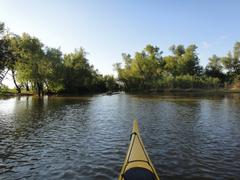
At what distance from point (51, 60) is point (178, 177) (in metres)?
83.3

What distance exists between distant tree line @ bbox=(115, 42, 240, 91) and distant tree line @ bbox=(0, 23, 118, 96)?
113 ft

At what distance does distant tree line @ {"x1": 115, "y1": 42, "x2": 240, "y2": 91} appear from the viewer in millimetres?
135500

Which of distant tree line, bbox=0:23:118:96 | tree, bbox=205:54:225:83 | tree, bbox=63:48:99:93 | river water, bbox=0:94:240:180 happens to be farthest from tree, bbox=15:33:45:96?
tree, bbox=205:54:225:83

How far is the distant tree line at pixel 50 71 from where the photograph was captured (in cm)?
8388

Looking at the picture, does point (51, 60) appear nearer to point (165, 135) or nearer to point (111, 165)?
point (165, 135)

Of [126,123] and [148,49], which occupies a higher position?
[148,49]

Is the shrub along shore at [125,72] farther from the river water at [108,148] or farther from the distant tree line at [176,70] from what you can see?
the river water at [108,148]

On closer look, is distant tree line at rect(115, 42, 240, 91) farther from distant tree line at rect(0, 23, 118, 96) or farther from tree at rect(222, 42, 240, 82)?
distant tree line at rect(0, 23, 118, 96)

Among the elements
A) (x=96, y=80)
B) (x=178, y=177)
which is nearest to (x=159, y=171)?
(x=178, y=177)

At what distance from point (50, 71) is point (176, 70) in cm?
9042

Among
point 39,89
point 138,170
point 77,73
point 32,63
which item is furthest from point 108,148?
point 77,73

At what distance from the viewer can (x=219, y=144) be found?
21.5m

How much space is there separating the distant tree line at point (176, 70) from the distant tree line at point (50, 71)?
34429 mm

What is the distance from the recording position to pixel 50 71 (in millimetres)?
88625
